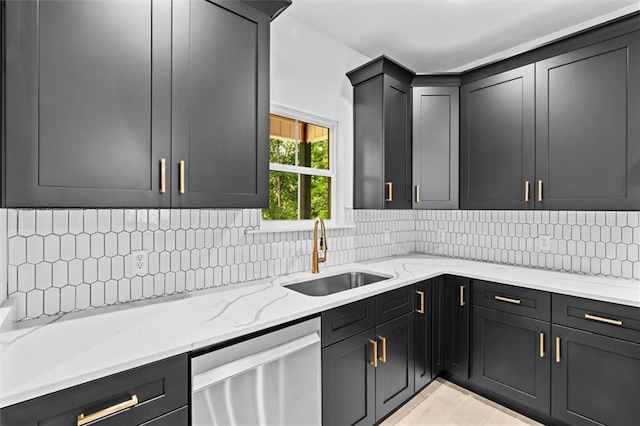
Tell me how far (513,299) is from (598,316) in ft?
1.43

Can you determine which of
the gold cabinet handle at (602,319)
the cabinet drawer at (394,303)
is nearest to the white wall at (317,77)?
the cabinet drawer at (394,303)

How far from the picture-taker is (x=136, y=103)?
1306 millimetres

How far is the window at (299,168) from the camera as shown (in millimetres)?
2367

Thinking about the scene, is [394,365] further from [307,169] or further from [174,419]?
[307,169]

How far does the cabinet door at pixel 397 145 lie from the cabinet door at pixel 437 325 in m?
0.69

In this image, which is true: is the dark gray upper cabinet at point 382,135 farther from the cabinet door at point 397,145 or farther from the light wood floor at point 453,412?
the light wood floor at point 453,412

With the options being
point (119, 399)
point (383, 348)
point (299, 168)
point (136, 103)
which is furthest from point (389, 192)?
point (119, 399)

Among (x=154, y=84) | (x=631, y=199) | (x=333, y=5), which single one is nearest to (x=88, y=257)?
(x=154, y=84)

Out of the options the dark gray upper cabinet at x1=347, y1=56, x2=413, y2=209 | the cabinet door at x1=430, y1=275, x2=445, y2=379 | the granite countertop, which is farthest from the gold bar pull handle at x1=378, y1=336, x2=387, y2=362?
the dark gray upper cabinet at x1=347, y1=56, x2=413, y2=209

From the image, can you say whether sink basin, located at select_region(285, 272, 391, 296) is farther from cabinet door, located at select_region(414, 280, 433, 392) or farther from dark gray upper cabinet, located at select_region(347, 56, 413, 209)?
dark gray upper cabinet, located at select_region(347, 56, 413, 209)

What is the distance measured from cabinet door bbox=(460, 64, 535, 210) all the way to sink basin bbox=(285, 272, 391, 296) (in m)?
1.03

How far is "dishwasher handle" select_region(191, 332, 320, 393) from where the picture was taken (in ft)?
3.97

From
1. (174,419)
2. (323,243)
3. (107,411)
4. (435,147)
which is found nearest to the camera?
(107,411)

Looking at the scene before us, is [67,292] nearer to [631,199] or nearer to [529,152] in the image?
[529,152]
